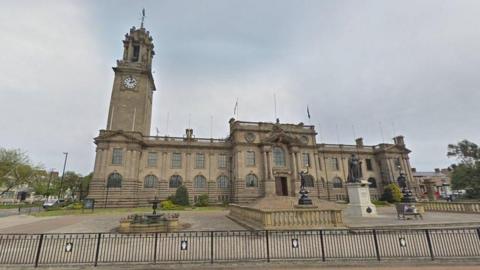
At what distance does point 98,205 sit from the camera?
31109 millimetres

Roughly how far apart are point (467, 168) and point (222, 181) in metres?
48.3

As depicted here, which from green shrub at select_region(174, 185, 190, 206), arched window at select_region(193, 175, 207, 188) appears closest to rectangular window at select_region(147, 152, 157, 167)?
green shrub at select_region(174, 185, 190, 206)

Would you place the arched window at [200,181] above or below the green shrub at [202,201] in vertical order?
above

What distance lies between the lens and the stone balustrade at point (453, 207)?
19.3m

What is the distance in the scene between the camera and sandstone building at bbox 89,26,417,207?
33.5 meters

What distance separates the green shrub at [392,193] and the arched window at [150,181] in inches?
1607

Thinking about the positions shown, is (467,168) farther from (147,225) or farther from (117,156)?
(117,156)

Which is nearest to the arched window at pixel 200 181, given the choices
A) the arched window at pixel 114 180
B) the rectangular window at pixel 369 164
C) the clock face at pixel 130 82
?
the arched window at pixel 114 180

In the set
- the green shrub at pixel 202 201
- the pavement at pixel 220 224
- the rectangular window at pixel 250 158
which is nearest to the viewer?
the pavement at pixel 220 224

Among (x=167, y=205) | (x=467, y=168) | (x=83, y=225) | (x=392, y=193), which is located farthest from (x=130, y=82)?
(x=467, y=168)

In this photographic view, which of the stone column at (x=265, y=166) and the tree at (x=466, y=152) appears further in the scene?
the tree at (x=466, y=152)

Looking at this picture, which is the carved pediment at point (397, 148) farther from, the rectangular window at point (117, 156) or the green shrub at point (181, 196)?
the rectangular window at point (117, 156)

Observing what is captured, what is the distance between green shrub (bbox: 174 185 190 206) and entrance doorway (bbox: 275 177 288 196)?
14.9 metres

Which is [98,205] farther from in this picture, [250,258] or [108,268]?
[250,258]
